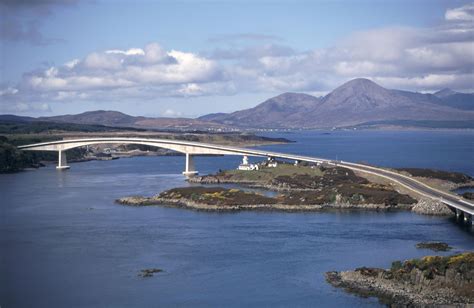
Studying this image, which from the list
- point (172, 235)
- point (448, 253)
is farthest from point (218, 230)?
point (448, 253)

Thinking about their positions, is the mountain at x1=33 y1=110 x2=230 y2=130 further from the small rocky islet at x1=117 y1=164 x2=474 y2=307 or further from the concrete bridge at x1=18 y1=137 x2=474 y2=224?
the small rocky islet at x1=117 y1=164 x2=474 y2=307

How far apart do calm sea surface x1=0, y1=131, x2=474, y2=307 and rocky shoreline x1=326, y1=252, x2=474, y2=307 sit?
19.7 inches

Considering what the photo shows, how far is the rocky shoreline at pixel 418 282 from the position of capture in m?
16.2

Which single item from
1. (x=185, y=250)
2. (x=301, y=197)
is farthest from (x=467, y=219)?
(x=185, y=250)

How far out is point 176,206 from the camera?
3030cm

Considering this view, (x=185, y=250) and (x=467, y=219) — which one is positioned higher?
(x=467, y=219)

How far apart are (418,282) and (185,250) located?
6.92 meters

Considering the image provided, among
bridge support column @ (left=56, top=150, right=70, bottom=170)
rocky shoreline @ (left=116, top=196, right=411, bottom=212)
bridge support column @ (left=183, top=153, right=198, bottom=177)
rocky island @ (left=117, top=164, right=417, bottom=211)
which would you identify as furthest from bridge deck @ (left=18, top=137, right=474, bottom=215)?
rocky shoreline @ (left=116, top=196, right=411, bottom=212)

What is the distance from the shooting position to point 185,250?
21.5 meters

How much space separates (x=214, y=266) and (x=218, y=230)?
5.11 metres

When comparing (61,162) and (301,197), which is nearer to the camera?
(301,197)

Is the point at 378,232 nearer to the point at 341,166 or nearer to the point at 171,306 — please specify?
the point at 171,306

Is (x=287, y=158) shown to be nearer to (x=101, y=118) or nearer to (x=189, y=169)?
(x=189, y=169)

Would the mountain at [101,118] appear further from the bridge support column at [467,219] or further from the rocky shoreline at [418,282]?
the rocky shoreline at [418,282]
